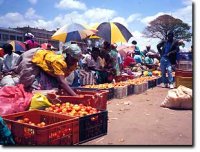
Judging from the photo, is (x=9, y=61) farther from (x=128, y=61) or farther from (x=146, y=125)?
(x=128, y=61)

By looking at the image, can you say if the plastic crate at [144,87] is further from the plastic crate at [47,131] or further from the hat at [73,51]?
the plastic crate at [47,131]

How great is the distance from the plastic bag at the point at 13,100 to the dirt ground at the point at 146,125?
1.18m

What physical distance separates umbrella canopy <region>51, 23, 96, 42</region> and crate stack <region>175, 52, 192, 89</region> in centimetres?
356

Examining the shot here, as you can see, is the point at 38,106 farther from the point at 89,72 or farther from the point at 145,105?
the point at 89,72

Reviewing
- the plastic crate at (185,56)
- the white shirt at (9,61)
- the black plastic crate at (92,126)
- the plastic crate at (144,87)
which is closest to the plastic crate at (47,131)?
the black plastic crate at (92,126)

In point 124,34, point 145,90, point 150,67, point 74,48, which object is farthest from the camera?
point 150,67

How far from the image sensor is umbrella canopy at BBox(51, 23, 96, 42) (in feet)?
35.1

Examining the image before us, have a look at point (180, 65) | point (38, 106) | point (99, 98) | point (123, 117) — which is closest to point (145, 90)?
point (180, 65)

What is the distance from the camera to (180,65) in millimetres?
8773

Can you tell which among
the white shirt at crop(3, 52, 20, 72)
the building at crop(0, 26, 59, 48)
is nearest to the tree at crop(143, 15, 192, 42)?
the building at crop(0, 26, 59, 48)

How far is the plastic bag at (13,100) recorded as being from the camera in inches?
174

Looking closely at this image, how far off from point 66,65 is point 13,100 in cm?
107

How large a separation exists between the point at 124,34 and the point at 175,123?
19.9ft

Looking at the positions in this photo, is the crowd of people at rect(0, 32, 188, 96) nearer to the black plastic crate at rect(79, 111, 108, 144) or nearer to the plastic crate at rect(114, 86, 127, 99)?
the black plastic crate at rect(79, 111, 108, 144)
